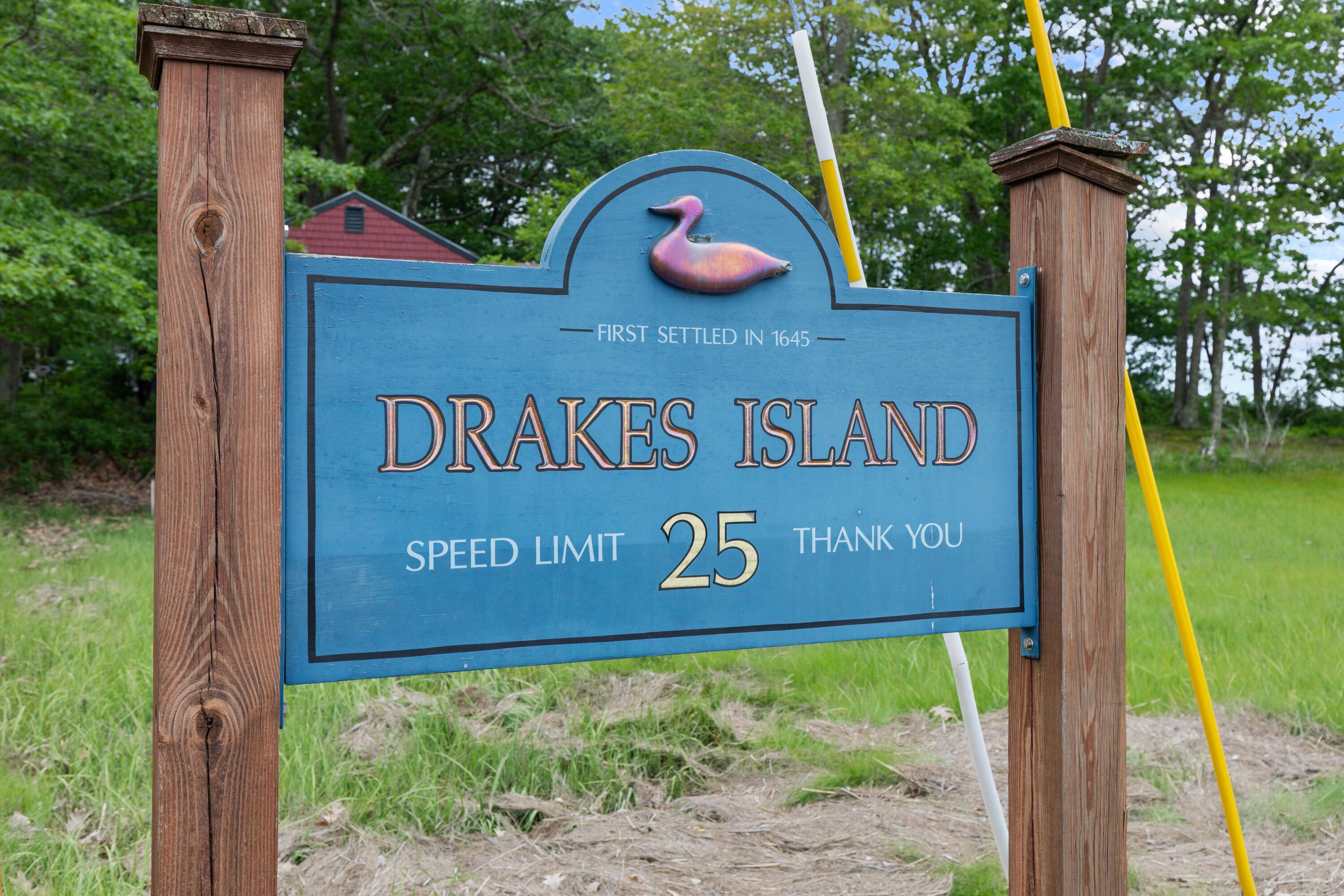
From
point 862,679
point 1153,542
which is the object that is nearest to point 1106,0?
point 1153,542

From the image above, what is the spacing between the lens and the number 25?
1.69m

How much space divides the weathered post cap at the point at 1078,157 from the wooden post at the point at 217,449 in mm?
1369

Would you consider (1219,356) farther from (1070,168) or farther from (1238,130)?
(1070,168)

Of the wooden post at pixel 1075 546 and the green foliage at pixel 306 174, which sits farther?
the green foliage at pixel 306 174

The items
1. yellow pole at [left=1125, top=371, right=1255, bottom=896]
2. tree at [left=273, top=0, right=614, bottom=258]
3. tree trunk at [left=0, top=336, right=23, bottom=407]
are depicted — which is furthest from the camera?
tree at [left=273, top=0, right=614, bottom=258]

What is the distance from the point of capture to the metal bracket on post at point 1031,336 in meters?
1.99

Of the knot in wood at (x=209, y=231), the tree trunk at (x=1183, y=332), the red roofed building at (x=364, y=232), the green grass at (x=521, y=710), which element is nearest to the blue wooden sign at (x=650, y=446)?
the knot in wood at (x=209, y=231)

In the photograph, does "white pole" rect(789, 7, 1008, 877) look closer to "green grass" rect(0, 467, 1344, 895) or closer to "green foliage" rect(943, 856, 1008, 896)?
"green foliage" rect(943, 856, 1008, 896)

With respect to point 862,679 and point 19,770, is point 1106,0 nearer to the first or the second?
point 862,679

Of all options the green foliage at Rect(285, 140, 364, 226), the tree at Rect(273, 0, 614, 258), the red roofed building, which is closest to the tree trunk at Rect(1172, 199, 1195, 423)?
the tree at Rect(273, 0, 614, 258)

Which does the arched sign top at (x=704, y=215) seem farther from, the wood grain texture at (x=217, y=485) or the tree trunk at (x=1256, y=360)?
the tree trunk at (x=1256, y=360)

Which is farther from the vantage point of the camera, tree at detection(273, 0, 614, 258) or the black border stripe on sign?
tree at detection(273, 0, 614, 258)

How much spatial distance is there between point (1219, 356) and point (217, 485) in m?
20.6

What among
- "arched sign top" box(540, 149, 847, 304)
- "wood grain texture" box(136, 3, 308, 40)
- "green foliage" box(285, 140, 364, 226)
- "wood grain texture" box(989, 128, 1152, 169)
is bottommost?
"arched sign top" box(540, 149, 847, 304)
